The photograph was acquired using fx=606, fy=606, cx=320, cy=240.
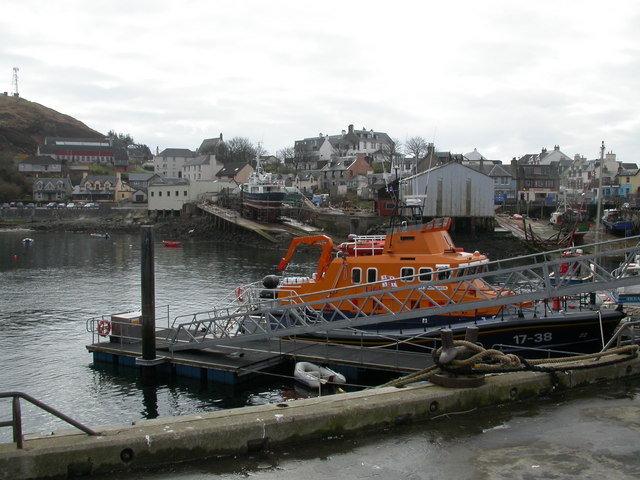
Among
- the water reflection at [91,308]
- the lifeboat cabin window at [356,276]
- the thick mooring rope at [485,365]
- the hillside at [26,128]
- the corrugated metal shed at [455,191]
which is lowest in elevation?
the water reflection at [91,308]

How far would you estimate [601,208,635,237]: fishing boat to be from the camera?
57.5 metres

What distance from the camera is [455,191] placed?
57.4 m

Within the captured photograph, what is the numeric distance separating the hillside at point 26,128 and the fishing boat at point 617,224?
147 meters

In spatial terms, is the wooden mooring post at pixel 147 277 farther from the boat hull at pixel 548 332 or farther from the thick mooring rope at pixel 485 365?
the thick mooring rope at pixel 485 365

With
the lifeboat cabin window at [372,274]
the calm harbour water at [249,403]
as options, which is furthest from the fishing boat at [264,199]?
the lifeboat cabin window at [372,274]

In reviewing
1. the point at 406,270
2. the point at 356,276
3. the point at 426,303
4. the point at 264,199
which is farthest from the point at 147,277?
the point at 264,199

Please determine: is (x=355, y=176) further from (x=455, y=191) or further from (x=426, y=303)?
(x=426, y=303)

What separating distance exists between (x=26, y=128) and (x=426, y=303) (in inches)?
7517

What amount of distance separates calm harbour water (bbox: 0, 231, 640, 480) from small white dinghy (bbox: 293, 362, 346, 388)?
535mm

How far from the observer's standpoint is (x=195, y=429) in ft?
24.2

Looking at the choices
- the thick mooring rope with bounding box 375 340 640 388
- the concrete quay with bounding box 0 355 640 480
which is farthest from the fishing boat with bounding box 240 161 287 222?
the concrete quay with bounding box 0 355 640 480

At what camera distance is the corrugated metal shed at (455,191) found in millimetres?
56906

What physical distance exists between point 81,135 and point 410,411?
205 meters

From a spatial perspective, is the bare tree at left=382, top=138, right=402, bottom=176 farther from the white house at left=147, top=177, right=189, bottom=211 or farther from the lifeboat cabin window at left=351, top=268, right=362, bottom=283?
the lifeboat cabin window at left=351, top=268, right=362, bottom=283
